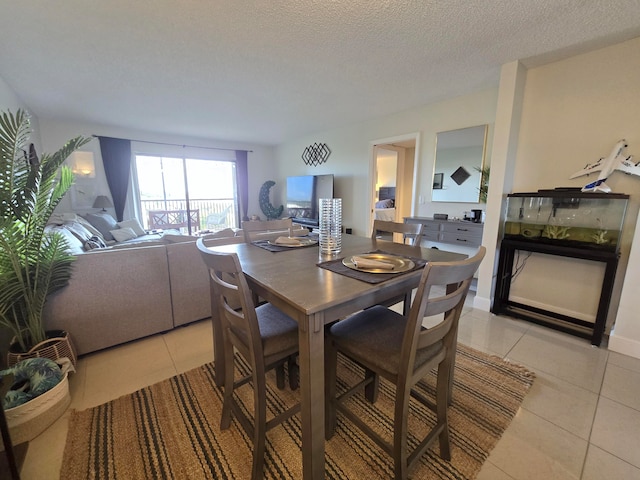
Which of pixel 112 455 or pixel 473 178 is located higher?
pixel 473 178

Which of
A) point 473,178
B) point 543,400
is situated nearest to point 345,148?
point 473,178

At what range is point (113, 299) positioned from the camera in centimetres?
196

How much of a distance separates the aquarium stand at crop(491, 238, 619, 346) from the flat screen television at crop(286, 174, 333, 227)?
2.94 metres

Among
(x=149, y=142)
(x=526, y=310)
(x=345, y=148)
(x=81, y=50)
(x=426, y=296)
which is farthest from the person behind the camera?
(x=149, y=142)

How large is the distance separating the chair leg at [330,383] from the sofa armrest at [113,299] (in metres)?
1.60

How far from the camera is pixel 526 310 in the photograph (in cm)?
261

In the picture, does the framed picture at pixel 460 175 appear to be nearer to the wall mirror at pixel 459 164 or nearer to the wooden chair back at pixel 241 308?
the wall mirror at pixel 459 164

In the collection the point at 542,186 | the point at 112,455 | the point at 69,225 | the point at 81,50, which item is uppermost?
the point at 81,50

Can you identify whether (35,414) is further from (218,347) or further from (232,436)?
(232,436)

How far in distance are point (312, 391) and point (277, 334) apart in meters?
0.33

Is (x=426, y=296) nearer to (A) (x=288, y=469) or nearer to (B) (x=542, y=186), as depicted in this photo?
(A) (x=288, y=469)

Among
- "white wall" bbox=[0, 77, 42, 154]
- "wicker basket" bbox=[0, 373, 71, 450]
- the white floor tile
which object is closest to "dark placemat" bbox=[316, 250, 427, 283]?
the white floor tile

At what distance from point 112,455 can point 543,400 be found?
90.4 inches

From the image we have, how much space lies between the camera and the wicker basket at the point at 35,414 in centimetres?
124
